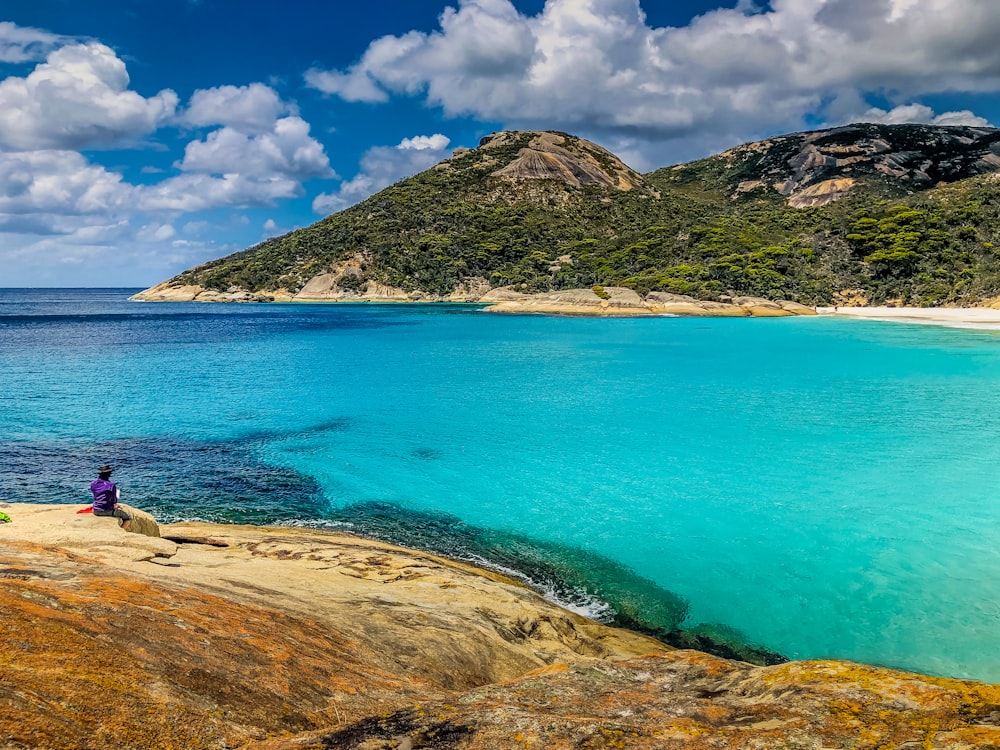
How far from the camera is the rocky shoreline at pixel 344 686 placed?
3.70 meters

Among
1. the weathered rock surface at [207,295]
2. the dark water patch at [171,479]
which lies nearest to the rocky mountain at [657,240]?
the weathered rock surface at [207,295]

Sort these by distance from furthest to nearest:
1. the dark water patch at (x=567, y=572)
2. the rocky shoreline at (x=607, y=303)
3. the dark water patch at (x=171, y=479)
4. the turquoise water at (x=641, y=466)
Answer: the rocky shoreline at (x=607, y=303)
the dark water patch at (x=171, y=479)
the turquoise water at (x=641, y=466)
the dark water patch at (x=567, y=572)

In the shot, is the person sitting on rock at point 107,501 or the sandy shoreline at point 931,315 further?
the sandy shoreline at point 931,315

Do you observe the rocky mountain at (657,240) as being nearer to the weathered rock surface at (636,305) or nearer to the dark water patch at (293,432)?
the weathered rock surface at (636,305)

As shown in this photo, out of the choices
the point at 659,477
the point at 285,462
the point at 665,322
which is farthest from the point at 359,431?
the point at 665,322

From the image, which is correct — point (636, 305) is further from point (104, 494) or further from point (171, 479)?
point (104, 494)

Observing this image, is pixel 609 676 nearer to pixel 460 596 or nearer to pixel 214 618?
pixel 214 618

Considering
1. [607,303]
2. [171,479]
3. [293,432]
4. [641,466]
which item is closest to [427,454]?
[293,432]

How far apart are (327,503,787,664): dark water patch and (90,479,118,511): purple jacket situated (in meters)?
5.76

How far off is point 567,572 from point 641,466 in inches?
317

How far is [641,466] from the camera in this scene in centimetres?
2052

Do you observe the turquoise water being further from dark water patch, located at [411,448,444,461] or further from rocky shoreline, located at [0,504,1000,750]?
rocky shoreline, located at [0,504,1000,750]

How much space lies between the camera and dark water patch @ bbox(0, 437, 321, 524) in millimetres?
16750

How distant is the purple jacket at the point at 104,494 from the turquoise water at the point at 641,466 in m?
4.67
